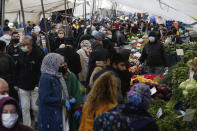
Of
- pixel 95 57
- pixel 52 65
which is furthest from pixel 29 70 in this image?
pixel 52 65

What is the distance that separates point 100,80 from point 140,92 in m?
0.69

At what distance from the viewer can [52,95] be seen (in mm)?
4191

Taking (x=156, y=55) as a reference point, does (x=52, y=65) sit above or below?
above

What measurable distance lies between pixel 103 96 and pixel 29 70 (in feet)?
9.04

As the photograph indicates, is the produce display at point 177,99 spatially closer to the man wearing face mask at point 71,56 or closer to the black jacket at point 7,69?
the man wearing face mask at point 71,56

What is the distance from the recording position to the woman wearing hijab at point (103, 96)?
128 inches

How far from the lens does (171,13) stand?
6.56 metres

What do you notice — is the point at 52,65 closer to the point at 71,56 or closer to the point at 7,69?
the point at 7,69

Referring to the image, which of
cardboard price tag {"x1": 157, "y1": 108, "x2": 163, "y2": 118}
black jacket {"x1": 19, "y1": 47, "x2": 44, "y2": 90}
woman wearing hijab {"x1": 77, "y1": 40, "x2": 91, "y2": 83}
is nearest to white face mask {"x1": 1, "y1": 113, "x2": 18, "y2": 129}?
cardboard price tag {"x1": 157, "y1": 108, "x2": 163, "y2": 118}

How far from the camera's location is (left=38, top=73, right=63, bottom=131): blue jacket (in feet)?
13.6

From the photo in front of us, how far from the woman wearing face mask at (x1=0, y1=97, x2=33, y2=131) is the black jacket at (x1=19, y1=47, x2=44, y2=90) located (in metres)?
2.56

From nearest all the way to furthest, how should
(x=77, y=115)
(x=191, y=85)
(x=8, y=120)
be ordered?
(x=8, y=120)
(x=77, y=115)
(x=191, y=85)

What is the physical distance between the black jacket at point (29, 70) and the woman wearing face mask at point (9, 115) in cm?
256

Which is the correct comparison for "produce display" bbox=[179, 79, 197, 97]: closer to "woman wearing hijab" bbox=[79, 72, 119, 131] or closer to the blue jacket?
"woman wearing hijab" bbox=[79, 72, 119, 131]
